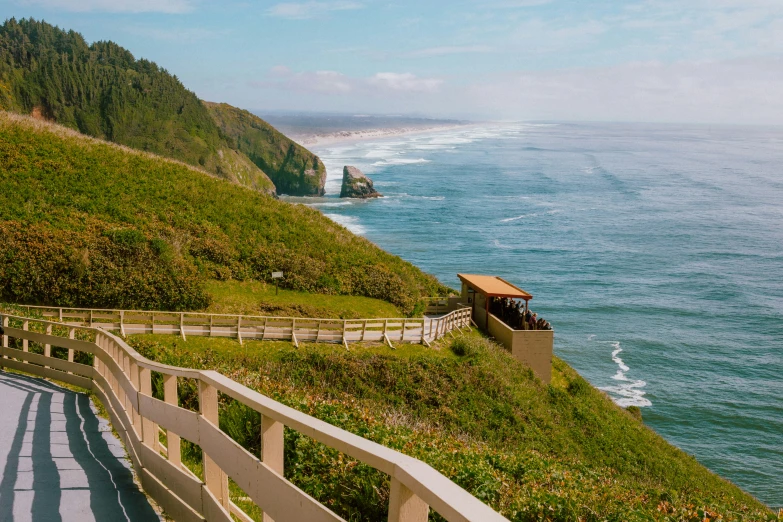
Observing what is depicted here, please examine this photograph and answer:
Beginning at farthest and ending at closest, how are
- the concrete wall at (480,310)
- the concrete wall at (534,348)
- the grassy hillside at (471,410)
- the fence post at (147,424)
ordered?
the concrete wall at (480,310) < the concrete wall at (534,348) < the grassy hillside at (471,410) < the fence post at (147,424)

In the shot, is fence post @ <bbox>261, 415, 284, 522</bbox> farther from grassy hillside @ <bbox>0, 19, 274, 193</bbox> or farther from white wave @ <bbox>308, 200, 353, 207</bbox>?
white wave @ <bbox>308, 200, 353, 207</bbox>

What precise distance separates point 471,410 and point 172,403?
1879 centimetres

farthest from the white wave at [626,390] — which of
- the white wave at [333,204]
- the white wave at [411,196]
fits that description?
the white wave at [333,204]

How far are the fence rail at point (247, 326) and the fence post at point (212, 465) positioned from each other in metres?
20.5

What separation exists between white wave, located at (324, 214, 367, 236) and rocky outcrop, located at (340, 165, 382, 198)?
61.9 ft

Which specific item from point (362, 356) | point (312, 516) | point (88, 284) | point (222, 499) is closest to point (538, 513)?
point (222, 499)

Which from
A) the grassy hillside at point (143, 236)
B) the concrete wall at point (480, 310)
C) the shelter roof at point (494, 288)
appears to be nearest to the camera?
the grassy hillside at point (143, 236)

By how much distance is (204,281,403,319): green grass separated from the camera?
101 feet

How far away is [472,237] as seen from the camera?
263ft

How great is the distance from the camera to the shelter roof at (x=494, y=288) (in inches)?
1267

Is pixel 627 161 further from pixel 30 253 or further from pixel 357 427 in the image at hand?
pixel 357 427

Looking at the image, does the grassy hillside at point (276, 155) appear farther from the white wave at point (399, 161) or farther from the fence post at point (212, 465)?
the fence post at point (212, 465)

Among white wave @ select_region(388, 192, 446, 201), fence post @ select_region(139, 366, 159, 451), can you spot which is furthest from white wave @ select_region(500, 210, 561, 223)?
fence post @ select_region(139, 366, 159, 451)

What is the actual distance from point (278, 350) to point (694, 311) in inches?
1622
